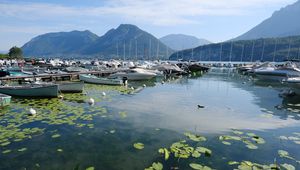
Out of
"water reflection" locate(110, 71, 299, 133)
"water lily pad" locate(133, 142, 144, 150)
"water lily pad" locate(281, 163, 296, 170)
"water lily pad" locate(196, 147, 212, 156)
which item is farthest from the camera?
"water reflection" locate(110, 71, 299, 133)

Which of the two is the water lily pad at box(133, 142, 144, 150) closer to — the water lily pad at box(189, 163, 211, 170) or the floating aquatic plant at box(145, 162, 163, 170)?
the floating aquatic plant at box(145, 162, 163, 170)

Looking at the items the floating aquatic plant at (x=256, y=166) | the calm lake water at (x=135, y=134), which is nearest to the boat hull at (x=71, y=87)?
the calm lake water at (x=135, y=134)

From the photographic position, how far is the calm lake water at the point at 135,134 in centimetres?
907

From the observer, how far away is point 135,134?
12.0 metres

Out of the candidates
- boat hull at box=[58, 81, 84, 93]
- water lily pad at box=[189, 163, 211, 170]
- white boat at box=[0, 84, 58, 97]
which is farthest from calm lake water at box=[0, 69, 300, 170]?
boat hull at box=[58, 81, 84, 93]

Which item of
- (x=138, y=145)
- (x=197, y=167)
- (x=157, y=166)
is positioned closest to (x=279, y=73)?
(x=138, y=145)

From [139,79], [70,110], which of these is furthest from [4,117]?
[139,79]

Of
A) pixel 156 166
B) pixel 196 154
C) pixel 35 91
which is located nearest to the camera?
pixel 156 166

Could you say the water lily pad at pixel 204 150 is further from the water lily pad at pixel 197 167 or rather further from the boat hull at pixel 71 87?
the boat hull at pixel 71 87

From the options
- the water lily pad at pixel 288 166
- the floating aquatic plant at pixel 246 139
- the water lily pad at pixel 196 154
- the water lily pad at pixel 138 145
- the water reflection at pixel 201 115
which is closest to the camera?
the water lily pad at pixel 288 166

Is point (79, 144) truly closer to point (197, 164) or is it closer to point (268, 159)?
point (197, 164)

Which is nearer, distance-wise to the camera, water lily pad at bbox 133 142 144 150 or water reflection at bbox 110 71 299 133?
water lily pad at bbox 133 142 144 150

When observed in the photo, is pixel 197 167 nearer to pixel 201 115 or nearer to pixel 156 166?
pixel 156 166

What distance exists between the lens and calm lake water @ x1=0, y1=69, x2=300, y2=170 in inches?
357
